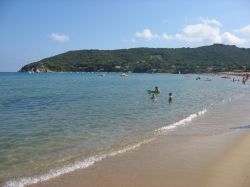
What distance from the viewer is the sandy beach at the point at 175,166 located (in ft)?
30.7

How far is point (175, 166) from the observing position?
10805 millimetres

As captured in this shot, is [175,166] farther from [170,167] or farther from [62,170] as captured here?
[62,170]

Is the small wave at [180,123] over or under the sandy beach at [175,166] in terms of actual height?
under

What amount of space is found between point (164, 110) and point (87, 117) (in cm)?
597

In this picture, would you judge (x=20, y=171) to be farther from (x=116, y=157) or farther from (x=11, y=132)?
(x=11, y=132)

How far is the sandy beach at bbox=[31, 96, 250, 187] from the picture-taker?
30.7 feet

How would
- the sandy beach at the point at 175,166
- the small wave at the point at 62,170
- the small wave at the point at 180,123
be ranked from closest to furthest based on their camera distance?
the sandy beach at the point at 175,166
the small wave at the point at 62,170
the small wave at the point at 180,123

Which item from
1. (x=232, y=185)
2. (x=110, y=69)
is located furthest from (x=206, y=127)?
(x=110, y=69)

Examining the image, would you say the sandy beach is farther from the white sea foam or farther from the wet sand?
the white sea foam

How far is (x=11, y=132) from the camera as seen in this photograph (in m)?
16.4

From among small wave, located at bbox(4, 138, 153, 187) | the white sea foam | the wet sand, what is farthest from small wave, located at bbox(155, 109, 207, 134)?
small wave, located at bbox(4, 138, 153, 187)

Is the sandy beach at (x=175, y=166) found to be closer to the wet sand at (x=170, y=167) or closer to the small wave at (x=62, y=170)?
the wet sand at (x=170, y=167)

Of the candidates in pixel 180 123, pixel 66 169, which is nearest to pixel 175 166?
pixel 66 169

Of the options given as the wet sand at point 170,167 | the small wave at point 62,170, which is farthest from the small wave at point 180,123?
the small wave at point 62,170
